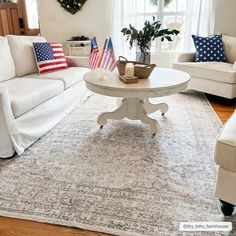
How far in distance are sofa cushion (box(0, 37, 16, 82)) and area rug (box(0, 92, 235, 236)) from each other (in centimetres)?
77

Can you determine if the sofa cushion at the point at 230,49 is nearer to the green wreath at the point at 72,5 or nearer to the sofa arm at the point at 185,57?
the sofa arm at the point at 185,57

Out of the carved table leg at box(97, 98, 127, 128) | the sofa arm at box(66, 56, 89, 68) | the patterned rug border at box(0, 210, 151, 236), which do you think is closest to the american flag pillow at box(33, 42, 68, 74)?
the sofa arm at box(66, 56, 89, 68)

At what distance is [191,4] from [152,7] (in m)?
0.66

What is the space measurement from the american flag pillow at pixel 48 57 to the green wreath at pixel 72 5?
1.70m

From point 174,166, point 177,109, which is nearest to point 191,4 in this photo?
point 177,109

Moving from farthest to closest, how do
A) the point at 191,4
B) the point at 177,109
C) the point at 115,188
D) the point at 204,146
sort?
1. the point at 191,4
2. the point at 177,109
3. the point at 204,146
4. the point at 115,188

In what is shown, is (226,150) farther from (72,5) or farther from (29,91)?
(72,5)

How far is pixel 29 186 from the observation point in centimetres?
155

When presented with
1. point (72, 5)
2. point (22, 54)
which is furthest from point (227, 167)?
point (72, 5)

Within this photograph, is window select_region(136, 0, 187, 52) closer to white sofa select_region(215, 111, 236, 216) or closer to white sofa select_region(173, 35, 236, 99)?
white sofa select_region(173, 35, 236, 99)

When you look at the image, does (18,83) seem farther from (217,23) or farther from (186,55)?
(217,23)

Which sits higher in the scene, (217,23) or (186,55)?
(217,23)

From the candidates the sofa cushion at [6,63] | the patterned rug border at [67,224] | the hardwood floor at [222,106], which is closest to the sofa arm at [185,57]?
the hardwood floor at [222,106]

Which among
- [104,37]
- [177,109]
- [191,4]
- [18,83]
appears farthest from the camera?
[104,37]
